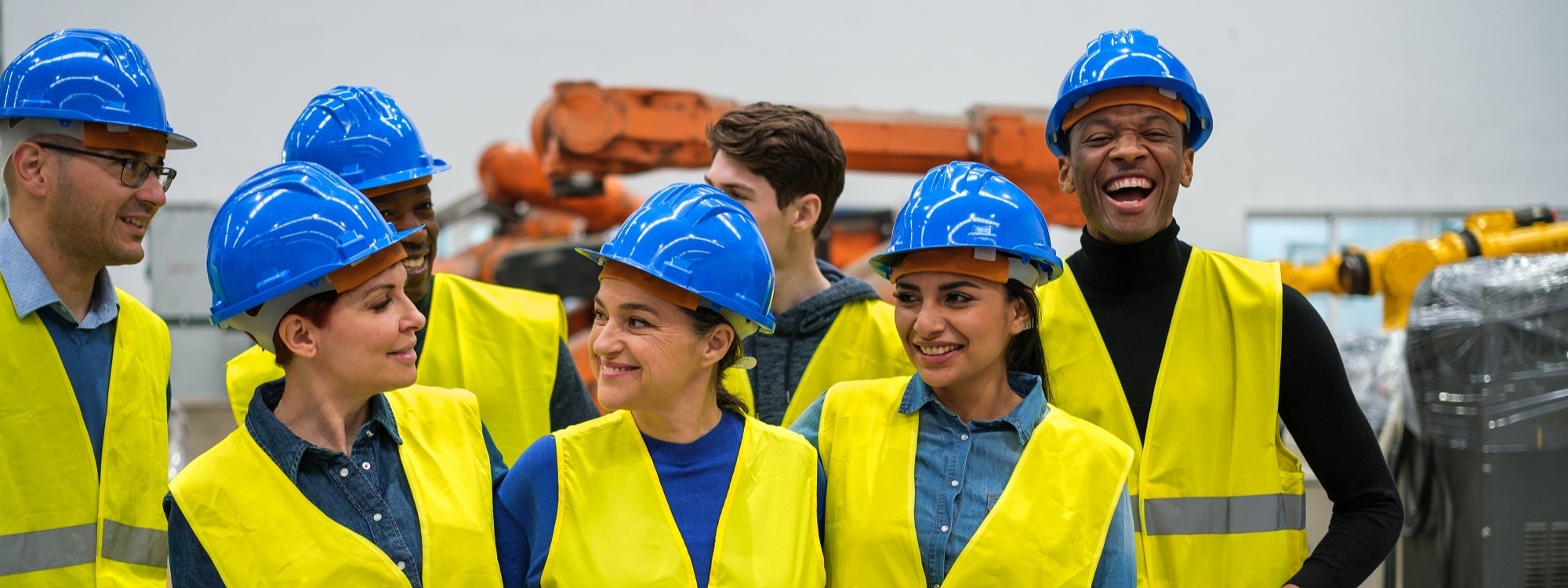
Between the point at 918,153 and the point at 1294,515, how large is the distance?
3223mm

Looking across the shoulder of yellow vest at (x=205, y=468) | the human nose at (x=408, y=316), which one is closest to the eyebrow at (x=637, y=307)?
the human nose at (x=408, y=316)

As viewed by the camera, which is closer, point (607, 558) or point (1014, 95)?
point (607, 558)

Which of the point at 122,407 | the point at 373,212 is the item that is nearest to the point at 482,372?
the point at 122,407

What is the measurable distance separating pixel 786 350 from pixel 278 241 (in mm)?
1190

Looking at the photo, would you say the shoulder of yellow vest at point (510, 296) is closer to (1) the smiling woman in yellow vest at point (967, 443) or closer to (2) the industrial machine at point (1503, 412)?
(1) the smiling woman in yellow vest at point (967, 443)

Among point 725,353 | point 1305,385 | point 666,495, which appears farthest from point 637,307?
point 1305,385

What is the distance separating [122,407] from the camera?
2.23 m

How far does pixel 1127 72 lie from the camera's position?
7.14 ft

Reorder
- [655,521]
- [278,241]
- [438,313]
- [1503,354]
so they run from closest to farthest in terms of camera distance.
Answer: [278,241]
[655,521]
[438,313]
[1503,354]

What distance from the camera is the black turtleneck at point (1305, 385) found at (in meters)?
2.07

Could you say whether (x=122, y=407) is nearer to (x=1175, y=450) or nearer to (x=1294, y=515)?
(x=1175, y=450)

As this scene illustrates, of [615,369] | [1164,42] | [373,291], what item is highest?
[1164,42]

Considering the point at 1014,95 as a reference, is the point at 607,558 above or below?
below

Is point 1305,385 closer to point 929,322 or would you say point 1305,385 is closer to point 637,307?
point 929,322
